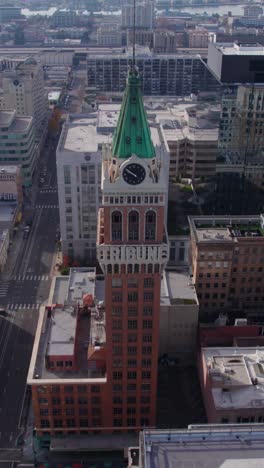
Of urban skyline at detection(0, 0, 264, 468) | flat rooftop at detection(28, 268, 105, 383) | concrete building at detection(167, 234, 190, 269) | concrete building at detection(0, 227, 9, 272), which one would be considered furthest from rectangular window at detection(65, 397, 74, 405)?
concrete building at detection(0, 227, 9, 272)

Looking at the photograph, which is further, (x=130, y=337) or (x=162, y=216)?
(x=130, y=337)

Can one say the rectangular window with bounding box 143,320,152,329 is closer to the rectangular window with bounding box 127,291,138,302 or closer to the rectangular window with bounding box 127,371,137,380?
the rectangular window with bounding box 127,291,138,302

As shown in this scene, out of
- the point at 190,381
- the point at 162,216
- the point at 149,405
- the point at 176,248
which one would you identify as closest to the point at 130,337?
the point at 149,405

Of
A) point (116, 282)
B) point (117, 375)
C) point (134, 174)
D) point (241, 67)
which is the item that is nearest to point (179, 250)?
point (241, 67)

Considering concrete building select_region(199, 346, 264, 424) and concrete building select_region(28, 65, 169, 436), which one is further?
concrete building select_region(199, 346, 264, 424)

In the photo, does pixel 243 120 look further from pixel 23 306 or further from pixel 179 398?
pixel 179 398

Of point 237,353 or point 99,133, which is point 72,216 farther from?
point 237,353
